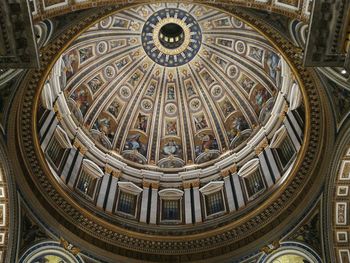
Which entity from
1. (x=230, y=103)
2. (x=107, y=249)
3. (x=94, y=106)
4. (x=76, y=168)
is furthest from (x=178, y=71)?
(x=107, y=249)

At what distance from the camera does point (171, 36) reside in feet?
114

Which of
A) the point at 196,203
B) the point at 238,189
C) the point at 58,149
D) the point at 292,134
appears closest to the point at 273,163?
the point at 292,134

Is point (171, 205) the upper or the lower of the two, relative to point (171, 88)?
lower

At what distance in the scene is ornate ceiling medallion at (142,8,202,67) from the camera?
33281mm

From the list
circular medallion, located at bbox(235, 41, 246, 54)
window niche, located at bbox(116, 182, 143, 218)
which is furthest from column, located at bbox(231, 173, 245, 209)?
circular medallion, located at bbox(235, 41, 246, 54)

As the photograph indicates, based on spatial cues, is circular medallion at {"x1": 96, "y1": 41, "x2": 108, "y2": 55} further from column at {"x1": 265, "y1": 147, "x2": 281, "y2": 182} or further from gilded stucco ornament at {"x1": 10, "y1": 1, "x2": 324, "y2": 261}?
column at {"x1": 265, "y1": 147, "x2": 281, "y2": 182}

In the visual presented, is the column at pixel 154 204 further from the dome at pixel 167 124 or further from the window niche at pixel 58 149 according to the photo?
the window niche at pixel 58 149

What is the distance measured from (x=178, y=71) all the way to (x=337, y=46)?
21.4 metres

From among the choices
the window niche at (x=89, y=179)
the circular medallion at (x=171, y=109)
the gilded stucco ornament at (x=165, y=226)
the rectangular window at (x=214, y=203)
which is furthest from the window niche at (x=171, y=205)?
the circular medallion at (x=171, y=109)

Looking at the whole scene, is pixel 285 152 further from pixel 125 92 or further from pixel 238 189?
pixel 125 92

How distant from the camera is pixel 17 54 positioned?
1485 cm

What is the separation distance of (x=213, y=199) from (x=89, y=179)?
662 cm

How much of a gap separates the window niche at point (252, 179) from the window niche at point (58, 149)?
916 cm

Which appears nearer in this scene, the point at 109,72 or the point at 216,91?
the point at 109,72
